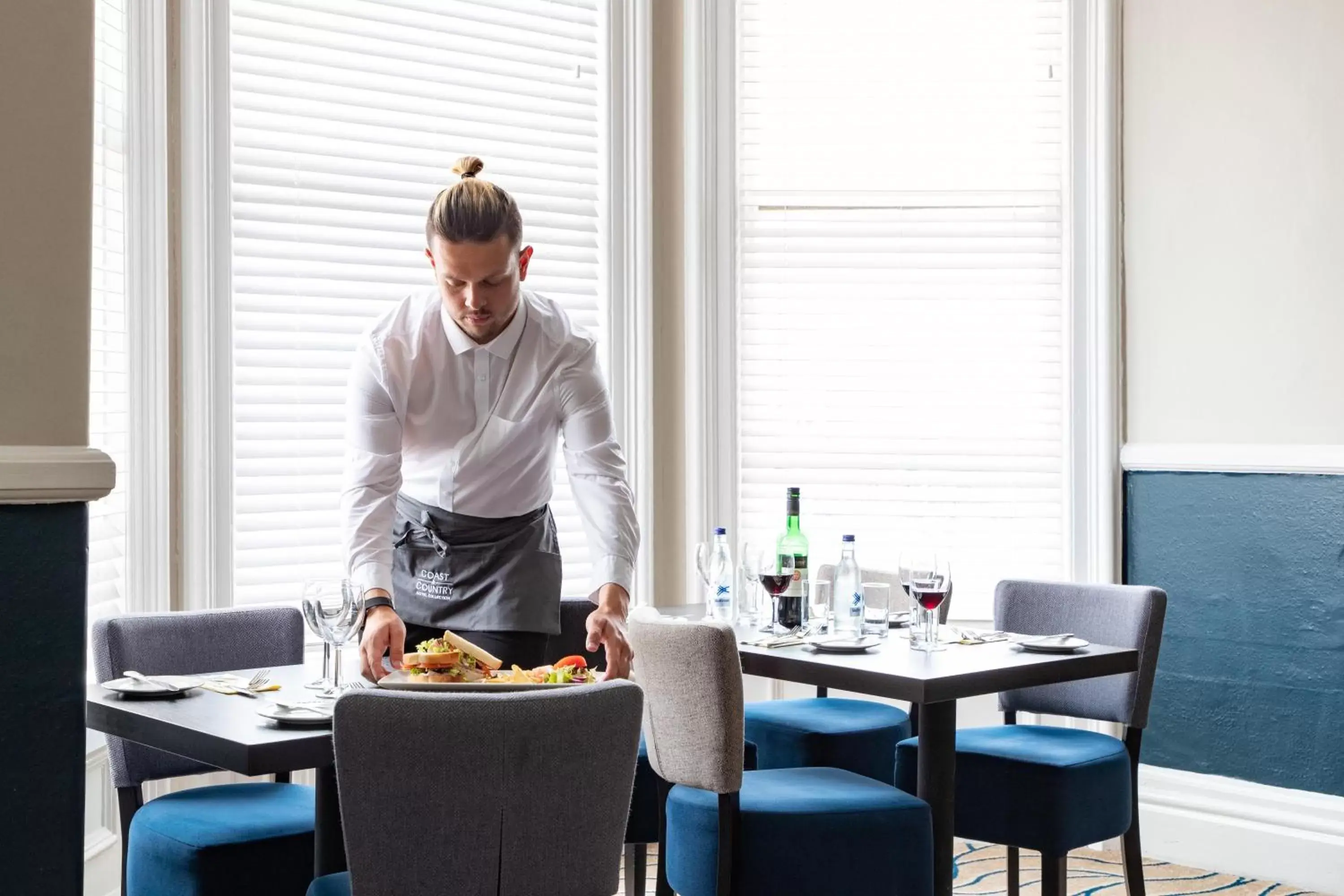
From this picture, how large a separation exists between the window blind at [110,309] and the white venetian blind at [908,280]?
1815mm

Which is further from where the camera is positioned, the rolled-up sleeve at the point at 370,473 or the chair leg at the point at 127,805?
the chair leg at the point at 127,805

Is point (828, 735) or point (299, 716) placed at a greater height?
point (299, 716)

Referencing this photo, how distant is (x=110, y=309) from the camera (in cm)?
333

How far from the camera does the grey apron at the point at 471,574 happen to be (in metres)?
2.62

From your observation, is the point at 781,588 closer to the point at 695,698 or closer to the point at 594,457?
the point at 594,457

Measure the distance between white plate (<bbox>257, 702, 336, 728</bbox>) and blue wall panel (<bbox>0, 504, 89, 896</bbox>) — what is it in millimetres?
373

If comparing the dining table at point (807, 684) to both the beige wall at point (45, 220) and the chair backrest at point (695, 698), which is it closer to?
the chair backrest at point (695, 698)

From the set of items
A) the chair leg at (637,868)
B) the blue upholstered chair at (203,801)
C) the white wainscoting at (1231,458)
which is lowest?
the chair leg at (637,868)

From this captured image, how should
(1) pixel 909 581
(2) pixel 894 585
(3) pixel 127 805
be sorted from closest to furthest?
(3) pixel 127 805 → (1) pixel 909 581 → (2) pixel 894 585

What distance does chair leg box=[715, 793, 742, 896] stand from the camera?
8.04 feet

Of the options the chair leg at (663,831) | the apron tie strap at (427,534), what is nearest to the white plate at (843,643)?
the chair leg at (663,831)

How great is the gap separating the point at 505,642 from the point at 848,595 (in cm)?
87

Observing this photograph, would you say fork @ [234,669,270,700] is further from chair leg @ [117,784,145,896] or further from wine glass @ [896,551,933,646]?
wine glass @ [896,551,933,646]

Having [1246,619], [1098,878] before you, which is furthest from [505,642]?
[1246,619]
